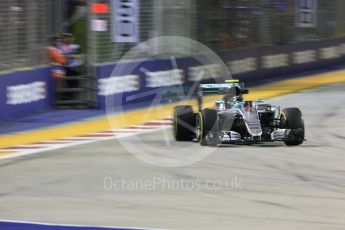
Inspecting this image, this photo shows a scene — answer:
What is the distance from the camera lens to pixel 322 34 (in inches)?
1225

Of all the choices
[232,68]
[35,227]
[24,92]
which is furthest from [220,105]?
[232,68]

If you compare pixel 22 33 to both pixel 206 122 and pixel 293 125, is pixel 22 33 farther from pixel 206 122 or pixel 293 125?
pixel 293 125

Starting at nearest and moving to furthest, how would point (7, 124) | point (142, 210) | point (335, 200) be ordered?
1. point (142, 210)
2. point (335, 200)
3. point (7, 124)

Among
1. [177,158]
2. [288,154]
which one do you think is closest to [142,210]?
[177,158]

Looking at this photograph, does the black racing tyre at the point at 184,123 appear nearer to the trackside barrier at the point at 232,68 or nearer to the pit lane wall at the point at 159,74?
the trackside barrier at the point at 232,68

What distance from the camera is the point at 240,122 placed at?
40.0 feet

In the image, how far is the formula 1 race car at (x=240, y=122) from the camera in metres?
12.1

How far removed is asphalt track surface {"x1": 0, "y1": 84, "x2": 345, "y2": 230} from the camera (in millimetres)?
7590

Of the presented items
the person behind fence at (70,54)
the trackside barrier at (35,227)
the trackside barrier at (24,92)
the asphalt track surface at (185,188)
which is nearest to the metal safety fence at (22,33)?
the trackside barrier at (24,92)

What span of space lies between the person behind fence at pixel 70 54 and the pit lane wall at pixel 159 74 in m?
0.54

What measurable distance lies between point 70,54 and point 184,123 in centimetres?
668

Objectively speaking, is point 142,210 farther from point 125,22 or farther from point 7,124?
point 125,22

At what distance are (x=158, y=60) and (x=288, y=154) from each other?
9.64m

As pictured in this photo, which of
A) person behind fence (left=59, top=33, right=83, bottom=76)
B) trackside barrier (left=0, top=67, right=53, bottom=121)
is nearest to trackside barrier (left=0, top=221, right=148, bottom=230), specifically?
trackside barrier (left=0, top=67, right=53, bottom=121)
